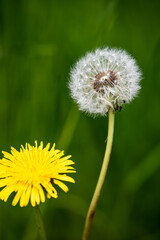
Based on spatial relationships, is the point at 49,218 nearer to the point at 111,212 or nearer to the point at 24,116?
the point at 111,212

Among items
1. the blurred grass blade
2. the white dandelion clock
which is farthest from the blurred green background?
the white dandelion clock

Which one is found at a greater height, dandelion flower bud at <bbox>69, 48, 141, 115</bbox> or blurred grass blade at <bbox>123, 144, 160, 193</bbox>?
dandelion flower bud at <bbox>69, 48, 141, 115</bbox>

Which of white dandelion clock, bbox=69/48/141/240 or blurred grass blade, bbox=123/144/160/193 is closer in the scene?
white dandelion clock, bbox=69/48/141/240

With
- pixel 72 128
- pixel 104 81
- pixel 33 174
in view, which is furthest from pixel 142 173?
pixel 33 174

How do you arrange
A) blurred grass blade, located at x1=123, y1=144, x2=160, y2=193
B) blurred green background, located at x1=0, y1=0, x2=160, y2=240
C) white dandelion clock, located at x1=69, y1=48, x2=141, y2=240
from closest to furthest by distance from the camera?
white dandelion clock, located at x1=69, y1=48, x2=141, y2=240 < blurred green background, located at x1=0, y1=0, x2=160, y2=240 < blurred grass blade, located at x1=123, y1=144, x2=160, y2=193

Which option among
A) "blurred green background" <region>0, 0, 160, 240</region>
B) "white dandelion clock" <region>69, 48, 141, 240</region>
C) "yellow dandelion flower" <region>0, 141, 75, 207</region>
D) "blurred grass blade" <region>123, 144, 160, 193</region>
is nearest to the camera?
"yellow dandelion flower" <region>0, 141, 75, 207</region>

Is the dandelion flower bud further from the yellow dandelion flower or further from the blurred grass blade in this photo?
the blurred grass blade
